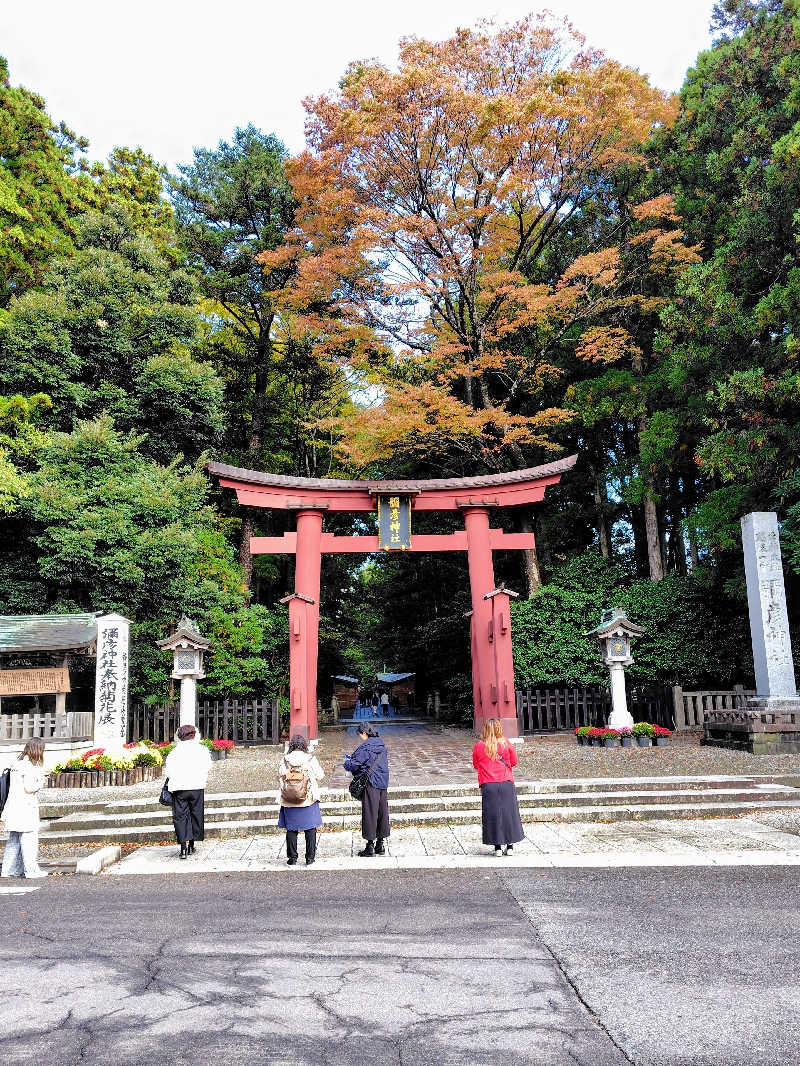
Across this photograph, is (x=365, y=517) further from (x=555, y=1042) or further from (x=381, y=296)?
(x=555, y=1042)

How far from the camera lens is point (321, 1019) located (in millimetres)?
3350

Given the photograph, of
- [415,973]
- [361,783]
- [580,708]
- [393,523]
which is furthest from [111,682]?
[580,708]

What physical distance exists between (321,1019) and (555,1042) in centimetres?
107

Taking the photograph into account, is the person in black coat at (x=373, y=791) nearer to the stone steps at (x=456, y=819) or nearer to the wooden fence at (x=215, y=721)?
the stone steps at (x=456, y=819)

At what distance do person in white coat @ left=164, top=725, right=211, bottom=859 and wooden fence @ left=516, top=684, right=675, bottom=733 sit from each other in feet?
34.4

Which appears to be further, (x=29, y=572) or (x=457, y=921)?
(x=29, y=572)

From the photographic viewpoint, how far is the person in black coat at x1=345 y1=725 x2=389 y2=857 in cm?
700

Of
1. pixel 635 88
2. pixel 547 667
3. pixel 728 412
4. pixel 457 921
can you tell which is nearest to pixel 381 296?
pixel 635 88

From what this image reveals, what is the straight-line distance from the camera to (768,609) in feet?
43.4

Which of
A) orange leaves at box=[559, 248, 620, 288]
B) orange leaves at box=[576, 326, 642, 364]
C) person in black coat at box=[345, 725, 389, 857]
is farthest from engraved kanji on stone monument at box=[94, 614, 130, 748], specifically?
orange leaves at box=[559, 248, 620, 288]

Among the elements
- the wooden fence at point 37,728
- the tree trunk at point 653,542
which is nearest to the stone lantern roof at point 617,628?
the tree trunk at point 653,542

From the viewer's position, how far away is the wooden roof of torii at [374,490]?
15.9 m

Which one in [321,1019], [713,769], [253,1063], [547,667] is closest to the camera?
[253,1063]

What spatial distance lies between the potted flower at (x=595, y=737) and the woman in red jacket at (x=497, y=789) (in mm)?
7521
